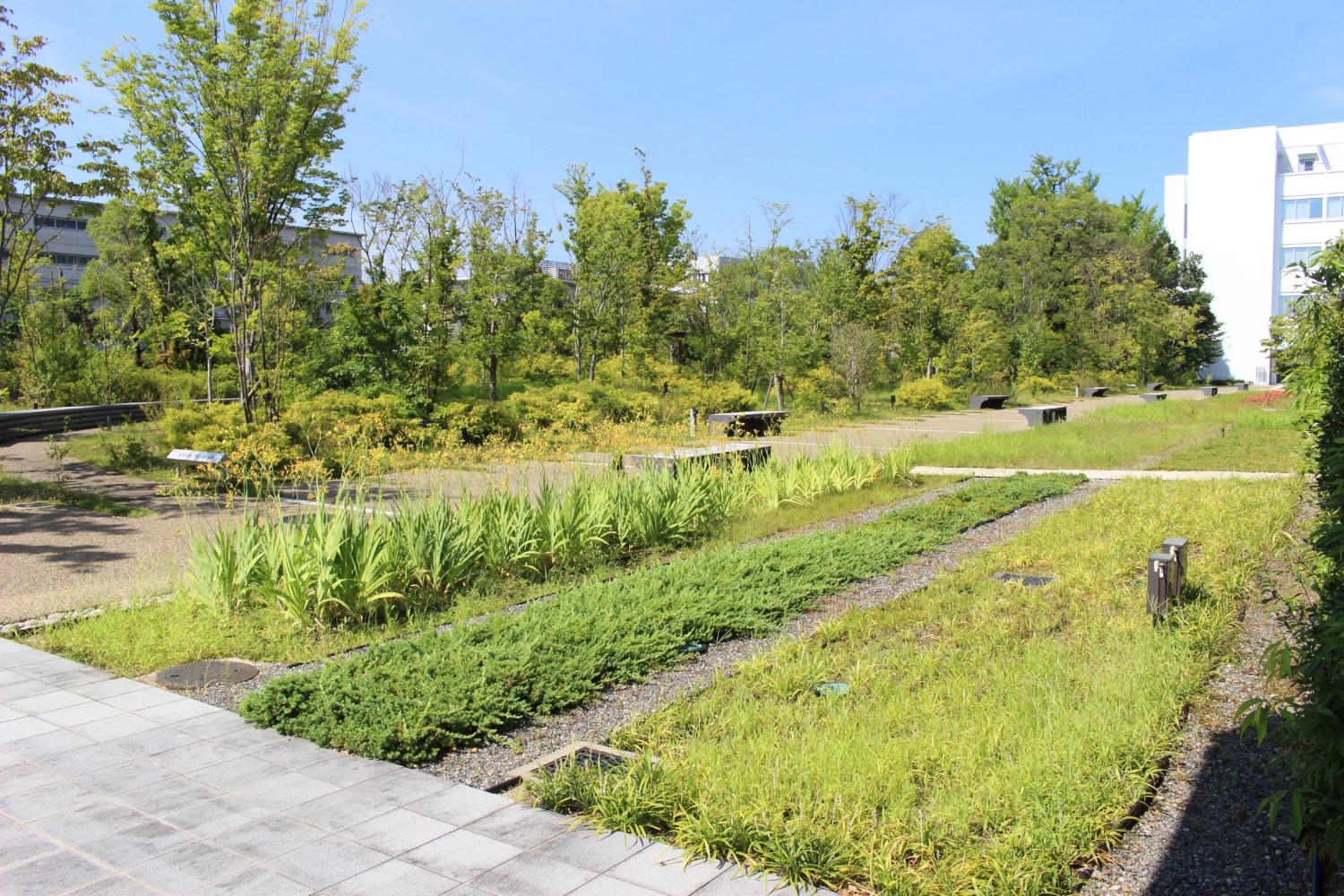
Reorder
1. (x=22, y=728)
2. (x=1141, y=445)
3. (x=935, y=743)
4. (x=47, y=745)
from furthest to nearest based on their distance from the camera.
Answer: (x=1141, y=445), (x=22, y=728), (x=47, y=745), (x=935, y=743)

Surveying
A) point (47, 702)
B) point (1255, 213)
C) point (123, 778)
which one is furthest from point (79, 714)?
point (1255, 213)

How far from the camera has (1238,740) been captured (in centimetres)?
359

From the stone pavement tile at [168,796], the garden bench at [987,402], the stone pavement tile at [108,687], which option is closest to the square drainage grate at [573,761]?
the stone pavement tile at [168,796]

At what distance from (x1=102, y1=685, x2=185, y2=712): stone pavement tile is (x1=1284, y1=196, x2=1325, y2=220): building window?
2430 inches

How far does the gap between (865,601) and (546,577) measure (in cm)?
231

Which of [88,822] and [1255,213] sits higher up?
[1255,213]

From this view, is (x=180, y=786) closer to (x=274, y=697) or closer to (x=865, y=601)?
(x=274, y=697)

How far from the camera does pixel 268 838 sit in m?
2.91

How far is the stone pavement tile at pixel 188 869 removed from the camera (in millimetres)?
2617

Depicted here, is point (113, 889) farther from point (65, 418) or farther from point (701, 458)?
point (65, 418)

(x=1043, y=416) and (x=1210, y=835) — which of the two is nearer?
(x=1210, y=835)

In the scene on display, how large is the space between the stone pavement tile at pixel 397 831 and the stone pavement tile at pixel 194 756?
3.05 feet

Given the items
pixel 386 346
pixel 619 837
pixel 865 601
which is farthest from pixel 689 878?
pixel 386 346

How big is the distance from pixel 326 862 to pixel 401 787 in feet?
1.88
